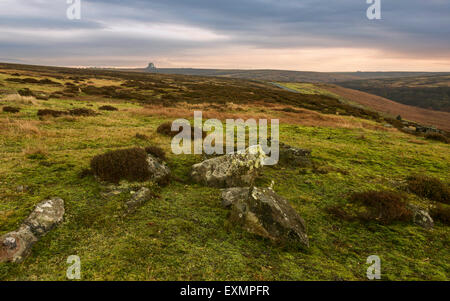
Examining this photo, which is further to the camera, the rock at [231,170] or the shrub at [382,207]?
the rock at [231,170]

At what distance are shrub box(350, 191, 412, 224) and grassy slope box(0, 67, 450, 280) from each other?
1.26 feet

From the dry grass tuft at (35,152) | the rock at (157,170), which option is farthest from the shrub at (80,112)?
the rock at (157,170)

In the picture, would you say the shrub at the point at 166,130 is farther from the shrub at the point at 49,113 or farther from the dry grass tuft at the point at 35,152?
the shrub at the point at 49,113

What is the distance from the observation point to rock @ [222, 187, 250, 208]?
29.5ft

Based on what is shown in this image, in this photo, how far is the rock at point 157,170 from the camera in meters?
10.5

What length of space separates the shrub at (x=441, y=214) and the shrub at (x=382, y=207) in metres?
1.02

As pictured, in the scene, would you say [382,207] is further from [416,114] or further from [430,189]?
[416,114]

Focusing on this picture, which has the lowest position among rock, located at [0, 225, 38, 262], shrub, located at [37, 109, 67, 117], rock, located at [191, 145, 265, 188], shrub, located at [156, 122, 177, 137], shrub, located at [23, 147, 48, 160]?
rock, located at [0, 225, 38, 262]

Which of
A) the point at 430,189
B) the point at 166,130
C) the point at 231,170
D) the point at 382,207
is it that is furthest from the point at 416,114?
the point at 231,170

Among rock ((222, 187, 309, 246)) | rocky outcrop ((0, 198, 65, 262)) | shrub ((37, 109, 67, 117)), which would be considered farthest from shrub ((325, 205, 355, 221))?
shrub ((37, 109, 67, 117))

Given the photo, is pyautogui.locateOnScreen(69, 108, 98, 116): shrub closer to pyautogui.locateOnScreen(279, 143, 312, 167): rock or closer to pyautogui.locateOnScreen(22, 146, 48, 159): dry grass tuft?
pyautogui.locateOnScreen(22, 146, 48, 159): dry grass tuft

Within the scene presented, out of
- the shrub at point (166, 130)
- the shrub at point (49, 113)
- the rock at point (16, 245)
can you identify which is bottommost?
the rock at point (16, 245)

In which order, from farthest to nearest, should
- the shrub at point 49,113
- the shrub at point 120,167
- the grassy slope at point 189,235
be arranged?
the shrub at point 49,113, the shrub at point 120,167, the grassy slope at point 189,235

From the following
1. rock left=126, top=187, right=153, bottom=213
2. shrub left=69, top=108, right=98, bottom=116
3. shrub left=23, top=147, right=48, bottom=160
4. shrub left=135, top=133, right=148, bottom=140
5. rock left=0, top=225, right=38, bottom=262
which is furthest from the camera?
shrub left=69, top=108, right=98, bottom=116
